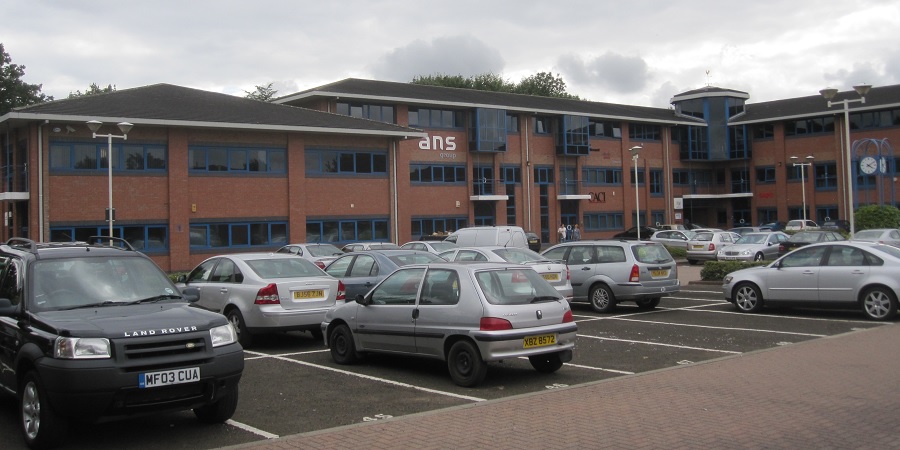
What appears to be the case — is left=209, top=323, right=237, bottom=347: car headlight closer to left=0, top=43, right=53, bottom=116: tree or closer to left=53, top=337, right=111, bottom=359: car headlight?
left=53, top=337, right=111, bottom=359: car headlight

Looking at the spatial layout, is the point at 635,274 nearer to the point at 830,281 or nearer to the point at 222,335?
the point at 830,281

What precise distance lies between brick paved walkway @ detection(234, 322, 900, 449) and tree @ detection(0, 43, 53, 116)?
59.0 meters

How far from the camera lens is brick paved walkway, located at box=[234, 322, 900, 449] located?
6.77 m

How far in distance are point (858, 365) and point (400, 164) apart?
3436 cm

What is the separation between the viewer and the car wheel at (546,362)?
9991 mm

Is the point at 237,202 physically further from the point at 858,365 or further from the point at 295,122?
the point at 858,365

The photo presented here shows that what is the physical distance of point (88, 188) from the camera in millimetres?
31547

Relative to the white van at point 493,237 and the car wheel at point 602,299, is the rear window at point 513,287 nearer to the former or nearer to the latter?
the car wheel at point 602,299

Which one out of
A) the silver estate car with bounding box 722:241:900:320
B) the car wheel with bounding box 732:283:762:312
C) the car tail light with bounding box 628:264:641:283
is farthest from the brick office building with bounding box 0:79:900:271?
the silver estate car with bounding box 722:241:900:320

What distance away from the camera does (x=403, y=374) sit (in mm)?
10297

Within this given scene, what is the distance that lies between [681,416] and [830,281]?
933 cm

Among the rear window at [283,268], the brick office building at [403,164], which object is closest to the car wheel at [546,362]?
the rear window at [283,268]

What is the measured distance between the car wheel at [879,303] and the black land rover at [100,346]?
12482mm

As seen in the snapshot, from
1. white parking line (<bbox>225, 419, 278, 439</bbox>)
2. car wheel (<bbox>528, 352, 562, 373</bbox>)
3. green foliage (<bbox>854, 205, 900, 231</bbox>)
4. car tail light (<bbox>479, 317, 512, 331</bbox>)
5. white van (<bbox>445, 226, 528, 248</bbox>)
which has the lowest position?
white parking line (<bbox>225, 419, 278, 439</bbox>)
